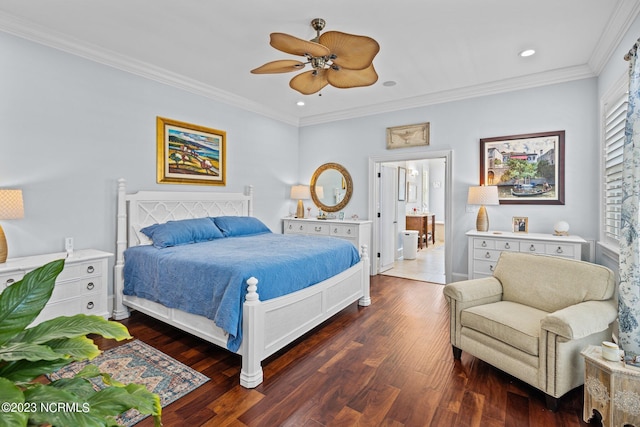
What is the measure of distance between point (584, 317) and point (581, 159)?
2774 mm

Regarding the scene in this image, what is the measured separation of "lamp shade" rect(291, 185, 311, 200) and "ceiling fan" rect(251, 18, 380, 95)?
8.74 feet

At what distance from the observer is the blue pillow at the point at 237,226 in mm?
4238

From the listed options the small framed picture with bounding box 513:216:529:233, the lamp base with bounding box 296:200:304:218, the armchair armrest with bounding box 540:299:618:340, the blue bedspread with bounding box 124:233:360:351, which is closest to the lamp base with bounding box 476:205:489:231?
the small framed picture with bounding box 513:216:529:233

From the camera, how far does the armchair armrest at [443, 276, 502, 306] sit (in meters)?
2.46

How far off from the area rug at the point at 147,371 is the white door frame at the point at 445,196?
12.0 ft

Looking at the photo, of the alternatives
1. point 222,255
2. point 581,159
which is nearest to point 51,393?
point 222,255

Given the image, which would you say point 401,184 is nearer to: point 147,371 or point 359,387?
point 359,387

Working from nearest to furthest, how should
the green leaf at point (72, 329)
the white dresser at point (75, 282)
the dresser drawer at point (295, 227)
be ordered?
the green leaf at point (72, 329), the white dresser at point (75, 282), the dresser drawer at point (295, 227)

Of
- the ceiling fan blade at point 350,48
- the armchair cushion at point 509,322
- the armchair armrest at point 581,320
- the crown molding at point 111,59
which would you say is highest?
the crown molding at point 111,59

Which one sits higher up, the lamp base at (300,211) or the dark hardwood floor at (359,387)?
the lamp base at (300,211)

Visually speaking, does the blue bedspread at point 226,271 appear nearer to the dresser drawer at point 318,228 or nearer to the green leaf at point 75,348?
the green leaf at point 75,348

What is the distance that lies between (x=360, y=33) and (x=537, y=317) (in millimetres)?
2828

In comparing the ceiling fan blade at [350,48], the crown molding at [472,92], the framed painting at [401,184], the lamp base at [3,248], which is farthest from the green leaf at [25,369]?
the framed painting at [401,184]

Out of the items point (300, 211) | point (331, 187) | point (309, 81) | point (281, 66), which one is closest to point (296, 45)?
point (281, 66)
